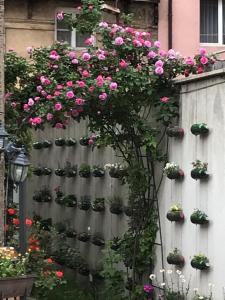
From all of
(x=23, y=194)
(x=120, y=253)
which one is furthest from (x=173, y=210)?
(x=23, y=194)

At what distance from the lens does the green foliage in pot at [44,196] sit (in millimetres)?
15242

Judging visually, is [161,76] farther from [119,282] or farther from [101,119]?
[119,282]

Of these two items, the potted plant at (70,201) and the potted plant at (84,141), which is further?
the potted plant at (70,201)

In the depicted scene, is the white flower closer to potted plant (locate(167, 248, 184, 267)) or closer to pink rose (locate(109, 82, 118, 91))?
potted plant (locate(167, 248, 184, 267))

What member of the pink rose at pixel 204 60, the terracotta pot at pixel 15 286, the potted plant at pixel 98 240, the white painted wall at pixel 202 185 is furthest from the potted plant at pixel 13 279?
the potted plant at pixel 98 240

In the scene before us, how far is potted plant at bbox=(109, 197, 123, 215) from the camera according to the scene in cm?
1157

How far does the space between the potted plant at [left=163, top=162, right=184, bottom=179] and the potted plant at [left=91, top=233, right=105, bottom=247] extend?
3085 mm

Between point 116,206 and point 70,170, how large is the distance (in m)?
2.53

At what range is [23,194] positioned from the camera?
847cm

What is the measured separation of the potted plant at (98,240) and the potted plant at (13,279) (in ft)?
14.6

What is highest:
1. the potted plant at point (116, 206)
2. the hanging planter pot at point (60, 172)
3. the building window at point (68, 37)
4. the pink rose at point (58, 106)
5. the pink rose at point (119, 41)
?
the building window at point (68, 37)

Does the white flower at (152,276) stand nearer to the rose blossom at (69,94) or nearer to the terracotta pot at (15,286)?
the terracotta pot at (15,286)

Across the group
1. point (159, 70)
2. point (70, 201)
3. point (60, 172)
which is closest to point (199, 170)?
point (159, 70)

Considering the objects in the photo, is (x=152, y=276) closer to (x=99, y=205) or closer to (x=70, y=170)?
(x=99, y=205)
